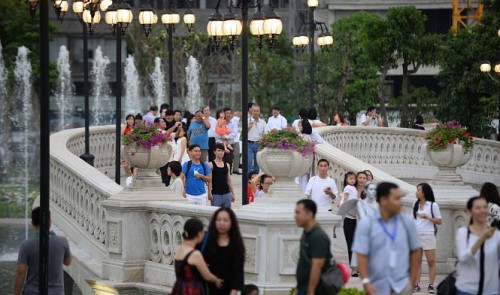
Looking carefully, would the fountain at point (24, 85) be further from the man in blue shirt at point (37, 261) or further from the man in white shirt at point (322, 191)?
the man in blue shirt at point (37, 261)

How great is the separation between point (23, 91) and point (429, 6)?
2336cm

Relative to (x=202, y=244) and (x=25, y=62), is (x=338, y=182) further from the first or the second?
(x=25, y=62)

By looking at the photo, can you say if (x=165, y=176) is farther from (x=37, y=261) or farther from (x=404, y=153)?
(x=404, y=153)

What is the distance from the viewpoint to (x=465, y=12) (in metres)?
81.1

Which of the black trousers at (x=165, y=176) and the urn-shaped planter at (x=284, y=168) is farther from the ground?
the urn-shaped planter at (x=284, y=168)

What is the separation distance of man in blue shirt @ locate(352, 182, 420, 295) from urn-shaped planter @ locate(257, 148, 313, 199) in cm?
486

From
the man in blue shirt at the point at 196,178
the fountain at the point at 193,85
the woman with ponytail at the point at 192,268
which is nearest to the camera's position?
the woman with ponytail at the point at 192,268

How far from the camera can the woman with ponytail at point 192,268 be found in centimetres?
1455

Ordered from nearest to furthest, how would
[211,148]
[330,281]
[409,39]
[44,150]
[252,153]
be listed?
[330,281] < [44,150] < [211,148] < [252,153] < [409,39]

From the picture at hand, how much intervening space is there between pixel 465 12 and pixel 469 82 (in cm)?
3462

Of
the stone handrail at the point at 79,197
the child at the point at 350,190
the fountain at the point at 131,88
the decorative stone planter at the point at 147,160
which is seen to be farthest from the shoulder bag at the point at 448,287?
the fountain at the point at 131,88

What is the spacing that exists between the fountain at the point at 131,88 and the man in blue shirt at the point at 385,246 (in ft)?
218

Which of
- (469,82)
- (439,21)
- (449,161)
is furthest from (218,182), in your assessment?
(439,21)

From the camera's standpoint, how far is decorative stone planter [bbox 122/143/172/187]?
20438 millimetres
